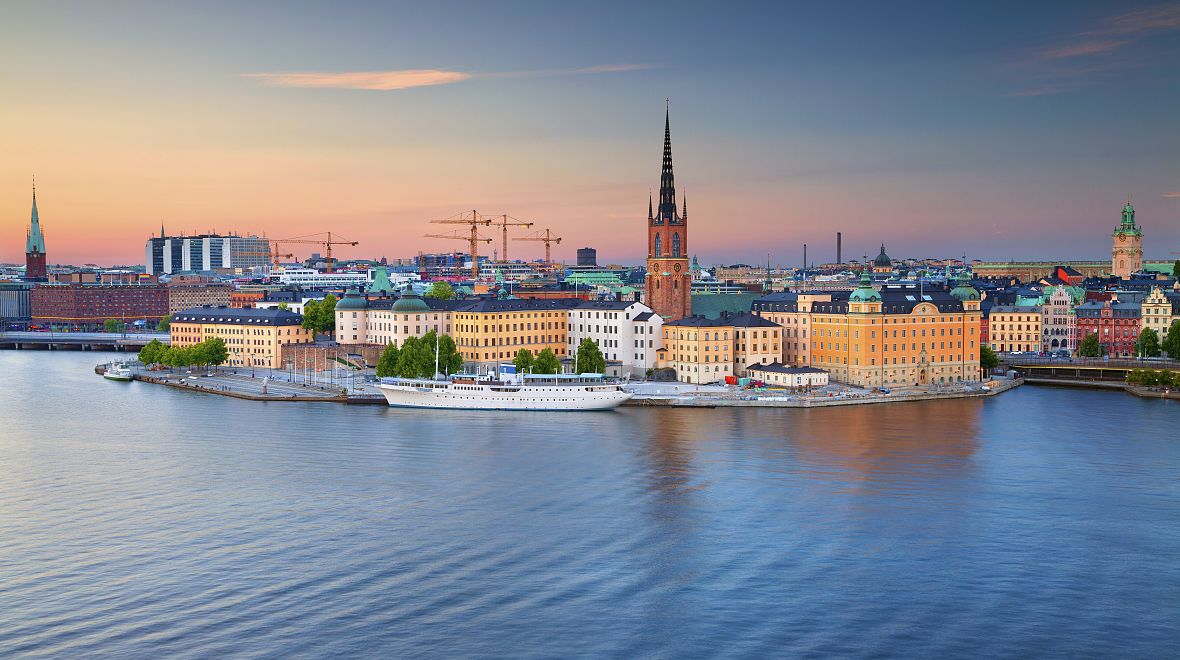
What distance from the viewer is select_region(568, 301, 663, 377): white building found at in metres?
59.1

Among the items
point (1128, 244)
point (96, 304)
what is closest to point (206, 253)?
point (96, 304)

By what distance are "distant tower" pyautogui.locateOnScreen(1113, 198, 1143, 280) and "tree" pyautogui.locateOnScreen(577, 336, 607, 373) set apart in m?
72.1

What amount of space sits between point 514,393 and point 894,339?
16.9 meters

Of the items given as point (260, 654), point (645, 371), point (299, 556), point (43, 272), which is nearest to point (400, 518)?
point (299, 556)

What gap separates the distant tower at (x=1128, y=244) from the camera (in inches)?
4476

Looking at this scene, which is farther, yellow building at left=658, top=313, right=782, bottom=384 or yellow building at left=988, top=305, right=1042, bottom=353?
yellow building at left=988, top=305, right=1042, bottom=353

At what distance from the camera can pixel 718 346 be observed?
56750 mm

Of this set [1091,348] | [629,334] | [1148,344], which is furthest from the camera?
[1091,348]

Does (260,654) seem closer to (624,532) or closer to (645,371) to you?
(624,532)

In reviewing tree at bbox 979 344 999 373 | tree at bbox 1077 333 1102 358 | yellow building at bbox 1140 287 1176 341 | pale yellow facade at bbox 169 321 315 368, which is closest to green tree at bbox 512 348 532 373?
Result: pale yellow facade at bbox 169 321 315 368

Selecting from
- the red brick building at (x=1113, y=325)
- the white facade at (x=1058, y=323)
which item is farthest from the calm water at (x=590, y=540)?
the white facade at (x=1058, y=323)

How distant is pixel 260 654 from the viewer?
20078 mm

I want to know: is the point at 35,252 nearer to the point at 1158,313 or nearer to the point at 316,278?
the point at 316,278

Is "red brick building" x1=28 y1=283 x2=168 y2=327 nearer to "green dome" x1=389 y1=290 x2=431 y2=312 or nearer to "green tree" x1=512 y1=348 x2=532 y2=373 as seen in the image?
"green dome" x1=389 y1=290 x2=431 y2=312
